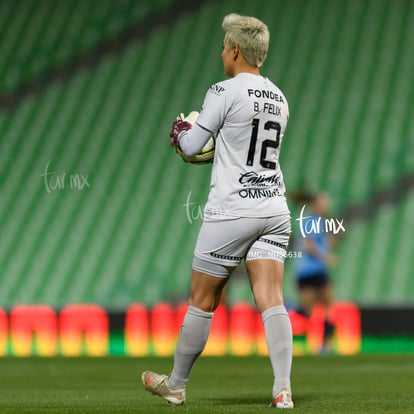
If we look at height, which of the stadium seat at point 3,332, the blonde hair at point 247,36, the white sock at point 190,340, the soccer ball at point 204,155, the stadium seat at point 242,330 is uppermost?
the blonde hair at point 247,36

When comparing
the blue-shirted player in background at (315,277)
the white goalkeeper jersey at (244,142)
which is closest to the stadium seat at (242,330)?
the blue-shirted player in background at (315,277)

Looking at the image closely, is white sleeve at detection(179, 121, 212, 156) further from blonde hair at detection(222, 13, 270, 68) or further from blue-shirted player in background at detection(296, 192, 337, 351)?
blue-shirted player in background at detection(296, 192, 337, 351)

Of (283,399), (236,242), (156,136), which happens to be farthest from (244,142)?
(156,136)

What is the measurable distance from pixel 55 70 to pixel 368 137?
3.96m

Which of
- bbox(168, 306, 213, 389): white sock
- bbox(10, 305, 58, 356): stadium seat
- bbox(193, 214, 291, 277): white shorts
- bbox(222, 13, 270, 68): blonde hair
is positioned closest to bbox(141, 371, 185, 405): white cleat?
bbox(168, 306, 213, 389): white sock

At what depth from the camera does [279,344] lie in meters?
5.09

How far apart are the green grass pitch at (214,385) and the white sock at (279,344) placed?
138mm

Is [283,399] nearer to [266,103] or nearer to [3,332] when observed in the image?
[266,103]

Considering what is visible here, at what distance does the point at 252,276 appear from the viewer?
514cm

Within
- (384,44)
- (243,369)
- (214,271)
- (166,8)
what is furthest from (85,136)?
(214,271)

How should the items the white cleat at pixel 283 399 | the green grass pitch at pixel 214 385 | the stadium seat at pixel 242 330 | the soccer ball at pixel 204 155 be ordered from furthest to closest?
the stadium seat at pixel 242 330, the green grass pitch at pixel 214 385, the soccer ball at pixel 204 155, the white cleat at pixel 283 399

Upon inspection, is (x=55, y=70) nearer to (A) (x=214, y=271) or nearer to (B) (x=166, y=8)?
(B) (x=166, y=8)

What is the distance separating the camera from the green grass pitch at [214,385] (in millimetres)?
5383

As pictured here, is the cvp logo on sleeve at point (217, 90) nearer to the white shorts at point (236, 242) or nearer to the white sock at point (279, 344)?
the white shorts at point (236, 242)
